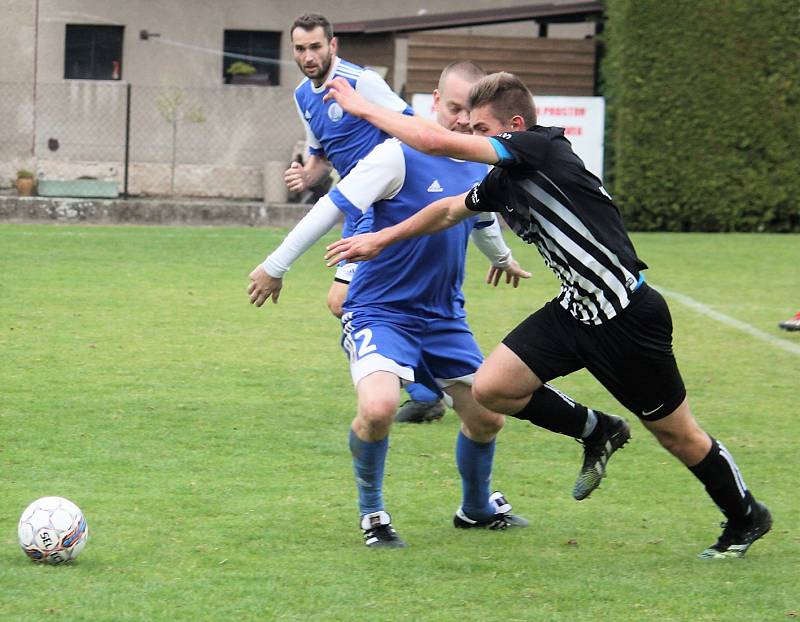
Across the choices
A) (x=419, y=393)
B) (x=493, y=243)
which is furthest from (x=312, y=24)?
(x=493, y=243)

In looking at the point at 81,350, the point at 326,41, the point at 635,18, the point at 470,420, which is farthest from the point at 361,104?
the point at 635,18

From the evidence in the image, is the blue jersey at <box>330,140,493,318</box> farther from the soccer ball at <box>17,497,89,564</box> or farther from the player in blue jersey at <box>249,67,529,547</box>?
the soccer ball at <box>17,497,89,564</box>

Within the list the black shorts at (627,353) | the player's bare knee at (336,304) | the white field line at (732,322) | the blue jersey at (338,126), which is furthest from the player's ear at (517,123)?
the white field line at (732,322)

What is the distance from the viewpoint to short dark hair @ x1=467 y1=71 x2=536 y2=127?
500cm

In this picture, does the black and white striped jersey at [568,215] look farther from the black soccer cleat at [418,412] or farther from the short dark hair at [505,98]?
the black soccer cleat at [418,412]

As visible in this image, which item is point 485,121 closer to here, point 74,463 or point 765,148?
point 74,463

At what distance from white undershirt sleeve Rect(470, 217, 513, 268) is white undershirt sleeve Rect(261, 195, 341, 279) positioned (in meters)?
0.82

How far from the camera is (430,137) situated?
185 inches

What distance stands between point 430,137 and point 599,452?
58.7 inches

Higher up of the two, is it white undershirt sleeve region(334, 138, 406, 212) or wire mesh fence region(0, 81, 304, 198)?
wire mesh fence region(0, 81, 304, 198)

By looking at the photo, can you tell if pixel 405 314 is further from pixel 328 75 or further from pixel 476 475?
pixel 328 75

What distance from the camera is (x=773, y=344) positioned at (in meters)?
10.7

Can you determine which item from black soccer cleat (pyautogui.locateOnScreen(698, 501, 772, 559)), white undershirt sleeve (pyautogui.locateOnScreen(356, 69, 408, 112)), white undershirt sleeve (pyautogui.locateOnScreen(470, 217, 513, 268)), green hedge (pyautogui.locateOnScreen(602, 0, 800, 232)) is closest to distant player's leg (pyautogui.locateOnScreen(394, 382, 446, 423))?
white undershirt sleeve (pyautogui.locateOnScreen(356, 69, 408, 112))

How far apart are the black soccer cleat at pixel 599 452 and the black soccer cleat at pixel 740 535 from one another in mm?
483
